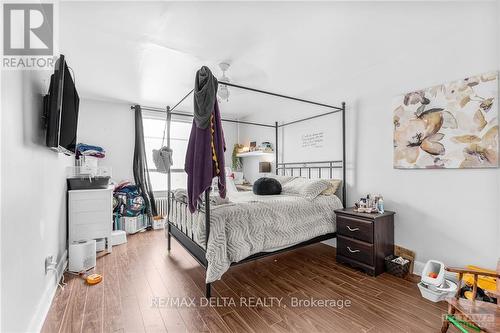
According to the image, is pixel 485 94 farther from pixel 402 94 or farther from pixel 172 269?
pixel 172 269

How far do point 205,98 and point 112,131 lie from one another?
10.5ft

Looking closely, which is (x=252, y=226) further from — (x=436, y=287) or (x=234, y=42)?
(x=234, y=42)

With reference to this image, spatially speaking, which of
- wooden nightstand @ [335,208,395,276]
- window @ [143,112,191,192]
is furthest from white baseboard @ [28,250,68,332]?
wooden nightstand @ [335,208,395,276]

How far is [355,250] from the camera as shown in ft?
8.14

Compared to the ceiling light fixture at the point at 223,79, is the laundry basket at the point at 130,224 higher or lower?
lower

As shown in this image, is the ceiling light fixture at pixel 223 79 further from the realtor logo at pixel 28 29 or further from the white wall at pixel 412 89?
the realtor logo at pixel 28 29

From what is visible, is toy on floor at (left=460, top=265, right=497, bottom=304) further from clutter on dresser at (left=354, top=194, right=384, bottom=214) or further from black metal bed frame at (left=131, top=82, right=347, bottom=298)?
black metal bed frame at (left=131, top=82, right=347, bottom=298)

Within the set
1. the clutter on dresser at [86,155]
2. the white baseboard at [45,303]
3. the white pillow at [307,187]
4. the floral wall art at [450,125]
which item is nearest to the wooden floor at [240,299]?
the white baseboard at [45,303]

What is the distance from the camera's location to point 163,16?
189 cm

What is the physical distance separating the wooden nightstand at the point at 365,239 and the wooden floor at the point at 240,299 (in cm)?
11

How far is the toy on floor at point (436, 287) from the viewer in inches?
73.4

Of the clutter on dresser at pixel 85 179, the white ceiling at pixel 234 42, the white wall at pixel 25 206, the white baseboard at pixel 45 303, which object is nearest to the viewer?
the white wall at pixel 25 206

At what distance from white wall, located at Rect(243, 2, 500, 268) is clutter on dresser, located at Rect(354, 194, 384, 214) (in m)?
0.19

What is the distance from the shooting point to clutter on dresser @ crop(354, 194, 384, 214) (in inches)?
99.7
